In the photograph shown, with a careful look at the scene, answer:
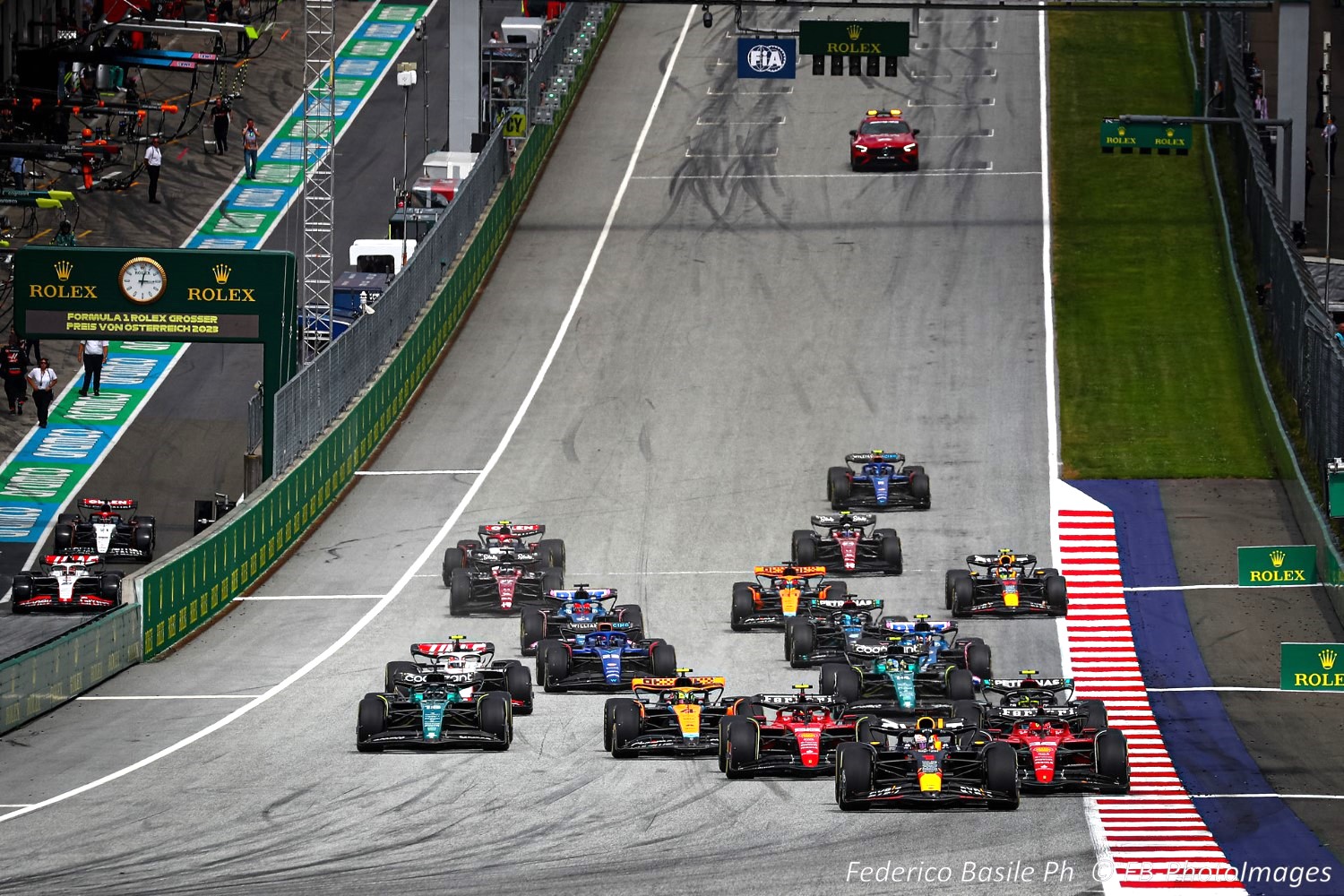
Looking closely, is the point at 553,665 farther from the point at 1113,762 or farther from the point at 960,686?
the point at 1113,762

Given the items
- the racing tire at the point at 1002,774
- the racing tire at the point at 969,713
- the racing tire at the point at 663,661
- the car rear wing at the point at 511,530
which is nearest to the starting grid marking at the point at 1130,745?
the racing tire at the point at 1002,774

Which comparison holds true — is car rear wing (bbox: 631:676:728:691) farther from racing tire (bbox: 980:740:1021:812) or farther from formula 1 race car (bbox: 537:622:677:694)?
racing tire (bbox: 980:740:1021:812)

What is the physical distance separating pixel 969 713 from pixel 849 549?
37.6 feet

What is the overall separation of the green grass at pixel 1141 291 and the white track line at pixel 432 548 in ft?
37.7

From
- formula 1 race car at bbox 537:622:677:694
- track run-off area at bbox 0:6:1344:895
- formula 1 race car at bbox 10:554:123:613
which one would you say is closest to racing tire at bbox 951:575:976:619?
track run-off area at bbox 0:6:1344:895

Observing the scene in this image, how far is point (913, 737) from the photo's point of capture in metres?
25.1

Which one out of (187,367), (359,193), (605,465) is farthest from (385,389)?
(359,193)

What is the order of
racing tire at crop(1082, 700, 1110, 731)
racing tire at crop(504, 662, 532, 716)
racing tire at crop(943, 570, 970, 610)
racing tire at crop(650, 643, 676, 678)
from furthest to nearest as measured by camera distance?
racing tire at crop(943, 570, 970, 610) < racing tire at crop(650, 643, 676, 678) < racing tire at crop(504, 662, 532, 716) < racing tire at crop(1082, 700, 1110, 731)

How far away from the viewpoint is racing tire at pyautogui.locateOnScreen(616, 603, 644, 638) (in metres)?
31.8

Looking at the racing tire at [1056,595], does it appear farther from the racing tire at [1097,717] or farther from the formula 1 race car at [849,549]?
the racing tire at [1097,717]

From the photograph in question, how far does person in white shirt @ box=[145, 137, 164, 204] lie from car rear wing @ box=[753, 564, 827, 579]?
36005 mm

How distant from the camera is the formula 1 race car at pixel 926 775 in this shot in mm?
24562

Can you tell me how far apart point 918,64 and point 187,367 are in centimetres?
2926

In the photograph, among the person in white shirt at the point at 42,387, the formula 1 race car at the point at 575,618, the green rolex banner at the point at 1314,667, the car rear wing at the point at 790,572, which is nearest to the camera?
the green rolex banner at the point at 1314,667
